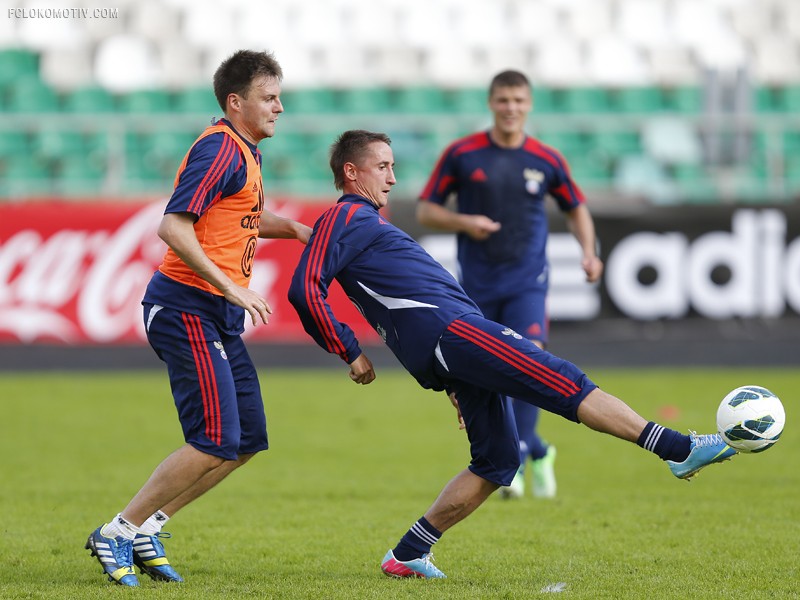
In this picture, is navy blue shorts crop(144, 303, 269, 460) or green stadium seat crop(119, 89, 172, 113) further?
green stadium seat crop(119, 89, 172, 113)

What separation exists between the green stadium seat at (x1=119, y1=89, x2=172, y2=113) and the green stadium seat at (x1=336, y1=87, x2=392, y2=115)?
2688mm

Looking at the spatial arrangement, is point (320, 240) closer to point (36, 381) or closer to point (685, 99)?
point (36, 381)

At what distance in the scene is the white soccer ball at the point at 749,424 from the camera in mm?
5074

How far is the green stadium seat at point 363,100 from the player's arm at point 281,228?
13.2 m

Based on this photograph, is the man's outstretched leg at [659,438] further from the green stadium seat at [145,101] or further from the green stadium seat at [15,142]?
the green stadium seat at [145,101]

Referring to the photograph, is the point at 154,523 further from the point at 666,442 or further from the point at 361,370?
the point at 666,442

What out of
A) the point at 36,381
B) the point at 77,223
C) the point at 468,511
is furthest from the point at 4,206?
the point at 468,511

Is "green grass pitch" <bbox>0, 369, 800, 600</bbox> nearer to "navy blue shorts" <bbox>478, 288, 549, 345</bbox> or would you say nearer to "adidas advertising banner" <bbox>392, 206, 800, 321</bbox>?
"navy blue shorts" <bbox>478, 288, 549, 345</bbox>

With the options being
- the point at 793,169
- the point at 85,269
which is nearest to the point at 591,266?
the point at 85,269

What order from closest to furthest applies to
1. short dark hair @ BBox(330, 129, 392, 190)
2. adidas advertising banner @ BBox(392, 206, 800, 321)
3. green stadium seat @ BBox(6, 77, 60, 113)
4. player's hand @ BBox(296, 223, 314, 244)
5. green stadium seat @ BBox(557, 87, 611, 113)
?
1. short dark hair @ BBox(330, 129, 392, 190)
2. player's hand @ BBox(296, 223, 314, 244)
3. adidas advertising banner @ BBox(392, 206, 800, 321)
4. green stadium seat @ BBox(6, 77, 60, 113)
5. green stadium seat @ BBox(557, 87, 611, 113)

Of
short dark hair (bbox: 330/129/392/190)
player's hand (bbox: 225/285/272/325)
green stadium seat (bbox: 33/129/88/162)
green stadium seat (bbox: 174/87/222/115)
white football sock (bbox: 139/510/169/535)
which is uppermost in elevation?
green stadium seat (bbox: 174/87/222/115)

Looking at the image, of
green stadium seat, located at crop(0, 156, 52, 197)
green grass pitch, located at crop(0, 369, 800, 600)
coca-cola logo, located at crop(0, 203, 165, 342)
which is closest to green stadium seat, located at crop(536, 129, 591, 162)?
green grass pitch, located at crop(0, 369, 800, 600)

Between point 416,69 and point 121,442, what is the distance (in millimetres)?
11298

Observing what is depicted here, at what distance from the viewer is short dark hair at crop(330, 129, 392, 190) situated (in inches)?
223
